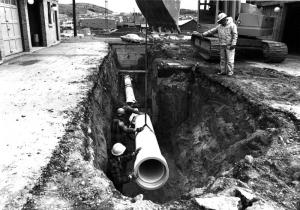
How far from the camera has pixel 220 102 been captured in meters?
7.18

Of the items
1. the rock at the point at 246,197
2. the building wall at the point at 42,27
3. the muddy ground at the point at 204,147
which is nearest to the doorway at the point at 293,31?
the muddy ground at the point at 204,147

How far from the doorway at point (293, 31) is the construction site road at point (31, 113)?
11.1 metres

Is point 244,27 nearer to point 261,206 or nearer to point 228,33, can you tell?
point 228,33

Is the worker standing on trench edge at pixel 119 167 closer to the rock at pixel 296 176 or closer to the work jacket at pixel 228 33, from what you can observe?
the rock at pixel 296 176

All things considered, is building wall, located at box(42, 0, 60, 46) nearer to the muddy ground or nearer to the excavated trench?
the excavated trench

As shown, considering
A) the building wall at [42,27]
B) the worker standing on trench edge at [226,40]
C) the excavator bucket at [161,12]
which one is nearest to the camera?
the excavator bucket at [161,12]

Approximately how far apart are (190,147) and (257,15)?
5.80m

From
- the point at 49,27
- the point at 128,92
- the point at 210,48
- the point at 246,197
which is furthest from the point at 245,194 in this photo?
the point at 49,27

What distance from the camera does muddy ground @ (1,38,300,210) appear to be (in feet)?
9.93

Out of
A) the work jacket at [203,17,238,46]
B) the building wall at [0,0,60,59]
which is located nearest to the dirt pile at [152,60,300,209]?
the work jacket at [203,17,238,46]

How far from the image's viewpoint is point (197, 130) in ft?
24.9

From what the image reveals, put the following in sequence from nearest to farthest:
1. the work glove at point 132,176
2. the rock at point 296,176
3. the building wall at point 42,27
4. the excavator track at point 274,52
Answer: the rock at point 296,176 → the work glove at point 132,176 → the excavator track at point 274,52 → the building wall at point 42,27

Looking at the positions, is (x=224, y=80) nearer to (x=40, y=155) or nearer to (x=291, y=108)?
(x=291, y=108)

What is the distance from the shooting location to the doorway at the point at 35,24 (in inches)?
583
